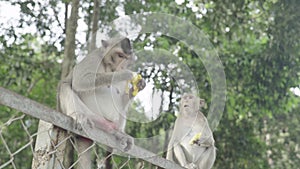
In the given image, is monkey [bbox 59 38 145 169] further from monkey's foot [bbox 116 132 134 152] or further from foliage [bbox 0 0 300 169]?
foliage [bbox 0 0 300 169]

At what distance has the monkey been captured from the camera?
63.1 inches

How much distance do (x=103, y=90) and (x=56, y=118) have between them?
61cm

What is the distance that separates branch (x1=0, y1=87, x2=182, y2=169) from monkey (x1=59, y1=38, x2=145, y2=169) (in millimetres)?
60

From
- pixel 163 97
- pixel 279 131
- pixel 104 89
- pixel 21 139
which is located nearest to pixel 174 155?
pixel 104 89

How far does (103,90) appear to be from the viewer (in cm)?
192

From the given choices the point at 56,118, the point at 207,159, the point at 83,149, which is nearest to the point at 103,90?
the point at 83,149

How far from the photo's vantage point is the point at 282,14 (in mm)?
5270

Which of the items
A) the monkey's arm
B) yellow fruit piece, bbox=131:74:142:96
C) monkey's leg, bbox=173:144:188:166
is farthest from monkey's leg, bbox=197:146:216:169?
yellow fruit piece, bbox=131:74:142:96

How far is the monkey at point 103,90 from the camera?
1.60 m

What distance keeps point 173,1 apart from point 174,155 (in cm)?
210

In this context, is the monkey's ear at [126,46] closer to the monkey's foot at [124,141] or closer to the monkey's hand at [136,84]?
the monkey's hand at [136,84]

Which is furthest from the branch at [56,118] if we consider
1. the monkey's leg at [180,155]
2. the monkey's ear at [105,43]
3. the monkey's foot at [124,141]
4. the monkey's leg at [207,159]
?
the monkey's leg at [207,159]

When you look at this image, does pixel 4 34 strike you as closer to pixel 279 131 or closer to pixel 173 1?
pixel 173 1

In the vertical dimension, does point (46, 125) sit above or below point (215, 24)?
below
